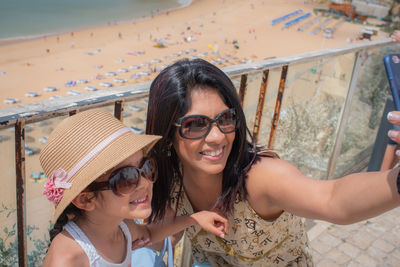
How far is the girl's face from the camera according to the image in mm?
1681

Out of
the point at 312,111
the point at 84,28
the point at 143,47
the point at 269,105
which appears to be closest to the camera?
the point at 269,105

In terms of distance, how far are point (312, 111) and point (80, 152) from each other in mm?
2874

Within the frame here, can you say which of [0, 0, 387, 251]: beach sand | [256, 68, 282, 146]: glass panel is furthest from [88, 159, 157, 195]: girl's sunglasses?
[0, 0, 387, 251]: beach sand

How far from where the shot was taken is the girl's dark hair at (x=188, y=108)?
75.0 inches

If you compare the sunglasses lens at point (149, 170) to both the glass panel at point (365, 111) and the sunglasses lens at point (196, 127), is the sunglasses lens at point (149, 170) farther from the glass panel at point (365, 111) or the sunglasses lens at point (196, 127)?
the glass panel at point (365, 111)

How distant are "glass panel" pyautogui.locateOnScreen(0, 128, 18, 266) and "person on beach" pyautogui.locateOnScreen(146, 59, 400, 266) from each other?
2.24 feet

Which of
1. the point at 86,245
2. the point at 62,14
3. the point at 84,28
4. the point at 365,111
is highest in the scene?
the point at 86,245

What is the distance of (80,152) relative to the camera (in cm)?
161

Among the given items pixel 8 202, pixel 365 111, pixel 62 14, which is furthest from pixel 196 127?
pixel 62 14

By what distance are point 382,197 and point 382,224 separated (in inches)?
127

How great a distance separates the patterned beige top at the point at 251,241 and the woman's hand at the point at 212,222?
0.19 feet

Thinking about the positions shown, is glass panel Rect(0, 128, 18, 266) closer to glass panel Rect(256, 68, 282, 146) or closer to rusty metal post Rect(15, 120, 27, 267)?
rusty metal post Rect(15, 120, 27, 267)

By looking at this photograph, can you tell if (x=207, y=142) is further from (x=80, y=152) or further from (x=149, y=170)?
(x=80, y=152)

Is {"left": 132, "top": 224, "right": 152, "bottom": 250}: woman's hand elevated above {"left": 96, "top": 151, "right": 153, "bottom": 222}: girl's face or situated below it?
below
